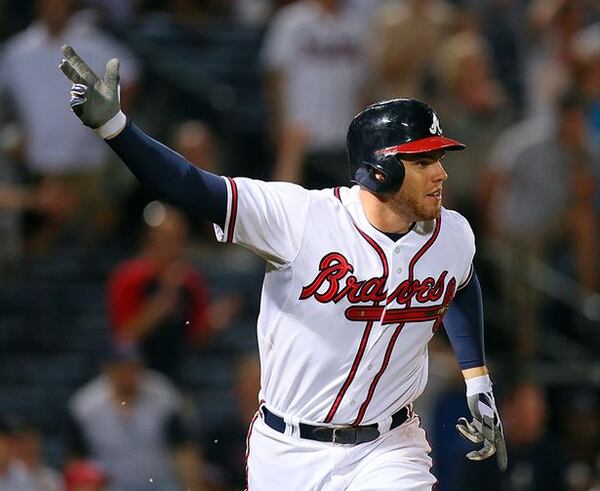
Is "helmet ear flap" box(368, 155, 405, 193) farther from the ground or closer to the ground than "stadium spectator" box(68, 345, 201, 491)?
farther from the ground

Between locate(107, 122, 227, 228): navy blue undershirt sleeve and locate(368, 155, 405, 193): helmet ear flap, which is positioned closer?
locate(107, 122, 227, 228): navy blue undershirt sleeve

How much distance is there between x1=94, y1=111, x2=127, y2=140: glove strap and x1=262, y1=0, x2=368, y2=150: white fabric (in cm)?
473

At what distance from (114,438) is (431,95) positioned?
3.03m

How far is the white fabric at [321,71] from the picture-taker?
360 inches

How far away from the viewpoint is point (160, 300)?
836cm

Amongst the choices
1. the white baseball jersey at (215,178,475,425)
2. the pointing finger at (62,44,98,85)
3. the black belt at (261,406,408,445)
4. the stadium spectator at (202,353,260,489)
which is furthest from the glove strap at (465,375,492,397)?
the stadium spectator at (202,353,260,489)

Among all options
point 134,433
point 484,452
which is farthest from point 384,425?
point 134,433

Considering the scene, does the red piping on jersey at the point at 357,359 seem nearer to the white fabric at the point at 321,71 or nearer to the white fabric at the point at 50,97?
the white fabric at the point at 321,71

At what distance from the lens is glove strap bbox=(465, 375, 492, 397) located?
5.11m

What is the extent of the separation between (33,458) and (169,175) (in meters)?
3.69

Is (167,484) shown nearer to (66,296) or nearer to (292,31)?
(66,296)

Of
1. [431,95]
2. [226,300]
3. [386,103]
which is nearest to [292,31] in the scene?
[431,95]

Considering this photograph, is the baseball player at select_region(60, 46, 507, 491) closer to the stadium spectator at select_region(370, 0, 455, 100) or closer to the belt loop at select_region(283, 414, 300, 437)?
the belt loop at select_region(283, 414, 300, 437)

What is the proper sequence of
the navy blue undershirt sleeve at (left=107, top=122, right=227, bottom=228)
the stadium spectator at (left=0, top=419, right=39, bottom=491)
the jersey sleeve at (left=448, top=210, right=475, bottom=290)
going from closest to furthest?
the navy blue undershirt sleeve at (left=107, top=122, right=227, bottom=228)
the jersey sleeve at (left=448, top=210, right=475, bottom=290)
the stadium spectator at (left=0, top=419, right=39, bottom=491)
